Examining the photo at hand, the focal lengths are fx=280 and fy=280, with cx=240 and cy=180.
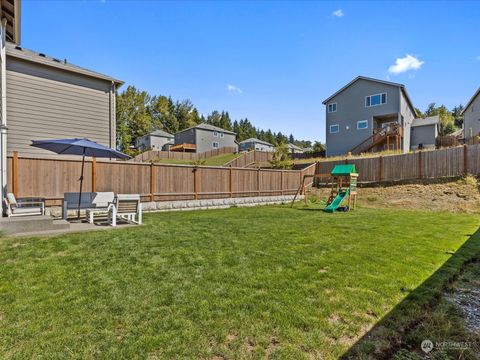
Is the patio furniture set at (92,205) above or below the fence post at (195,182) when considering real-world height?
below

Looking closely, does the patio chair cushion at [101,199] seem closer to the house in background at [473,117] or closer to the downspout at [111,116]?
the downspout at [111,116]

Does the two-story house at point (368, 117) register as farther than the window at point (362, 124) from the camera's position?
No

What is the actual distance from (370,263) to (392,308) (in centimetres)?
150

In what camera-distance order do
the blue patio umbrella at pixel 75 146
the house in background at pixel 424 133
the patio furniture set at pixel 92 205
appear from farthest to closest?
1. the house in background at pixel 424 133
2. the blue patio umbrella at pixel 75 146
3. the patio furniture set at pixel 92 205

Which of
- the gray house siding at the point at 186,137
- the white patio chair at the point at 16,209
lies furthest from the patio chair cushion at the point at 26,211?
the gray house siding at the point at 186,137

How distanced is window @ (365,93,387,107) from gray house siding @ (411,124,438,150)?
6457mm

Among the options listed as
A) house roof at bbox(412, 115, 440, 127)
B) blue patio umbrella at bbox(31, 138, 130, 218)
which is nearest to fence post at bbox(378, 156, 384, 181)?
house roof at bbox(412, 115, 440, 127)

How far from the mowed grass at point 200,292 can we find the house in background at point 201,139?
37968 mm

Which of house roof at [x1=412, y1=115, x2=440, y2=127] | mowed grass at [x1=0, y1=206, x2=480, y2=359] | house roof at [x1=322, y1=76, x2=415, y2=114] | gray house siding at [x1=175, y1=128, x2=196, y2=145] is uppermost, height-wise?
house roof at [x1=322, y1=76, x2=415, y2=114]

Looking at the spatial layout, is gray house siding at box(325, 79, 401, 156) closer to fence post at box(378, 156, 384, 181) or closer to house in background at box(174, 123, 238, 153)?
fence post at box(378, 156, 384, 181)

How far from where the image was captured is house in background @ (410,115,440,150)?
2825cm

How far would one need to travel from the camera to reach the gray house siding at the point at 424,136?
28250 millimetres

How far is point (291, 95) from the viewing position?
22.8 m

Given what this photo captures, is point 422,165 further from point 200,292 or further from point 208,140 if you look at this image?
point 208,140
